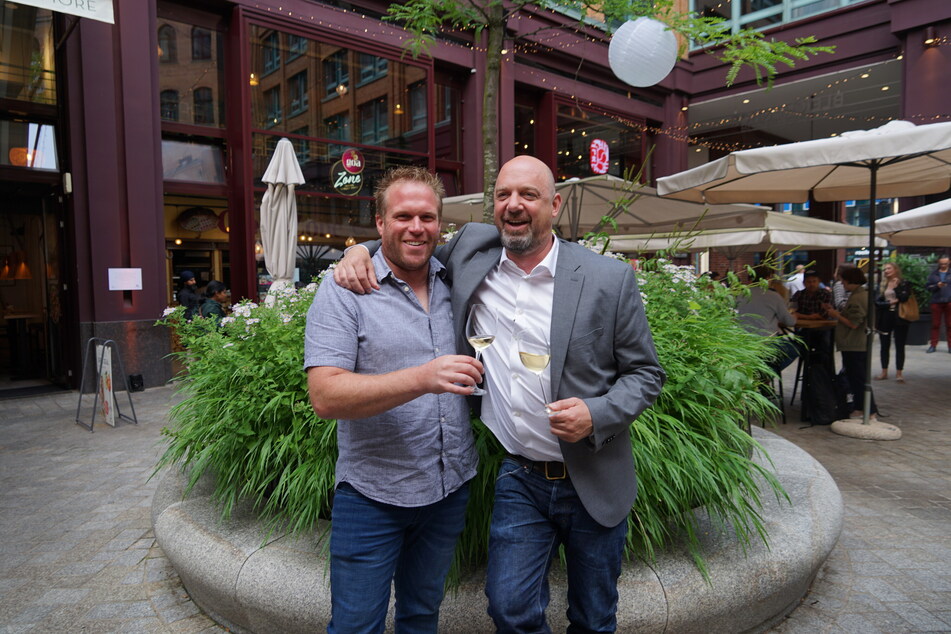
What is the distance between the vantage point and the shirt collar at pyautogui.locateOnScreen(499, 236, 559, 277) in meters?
2.02

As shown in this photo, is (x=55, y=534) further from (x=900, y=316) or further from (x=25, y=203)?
(x=900, y=316)

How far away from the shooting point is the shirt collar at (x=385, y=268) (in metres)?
1.88

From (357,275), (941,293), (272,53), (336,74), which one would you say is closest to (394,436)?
(357,275)

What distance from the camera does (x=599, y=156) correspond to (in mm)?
15477

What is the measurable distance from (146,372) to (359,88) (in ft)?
20.7

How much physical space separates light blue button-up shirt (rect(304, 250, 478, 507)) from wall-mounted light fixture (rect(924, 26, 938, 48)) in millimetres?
15123

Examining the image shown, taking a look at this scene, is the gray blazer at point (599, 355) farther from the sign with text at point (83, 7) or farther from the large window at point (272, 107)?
the large window at point (272, 107)

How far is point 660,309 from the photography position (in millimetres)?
3711

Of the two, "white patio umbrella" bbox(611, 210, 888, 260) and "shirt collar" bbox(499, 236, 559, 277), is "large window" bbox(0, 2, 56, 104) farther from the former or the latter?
"shirt collar" bbox(499, 236, 559, 277)

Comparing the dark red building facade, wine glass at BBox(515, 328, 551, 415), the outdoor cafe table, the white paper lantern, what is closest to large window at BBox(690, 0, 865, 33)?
the dark red building facade

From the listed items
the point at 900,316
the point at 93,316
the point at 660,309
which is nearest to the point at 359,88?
the point at 93,316

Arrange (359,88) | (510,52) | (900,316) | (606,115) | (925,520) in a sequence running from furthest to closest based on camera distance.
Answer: (606,115)
(510,52)
(359,88)
(900,316)
(925,520)

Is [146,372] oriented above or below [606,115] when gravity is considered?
below

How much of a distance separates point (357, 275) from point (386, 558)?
2.84 ft
